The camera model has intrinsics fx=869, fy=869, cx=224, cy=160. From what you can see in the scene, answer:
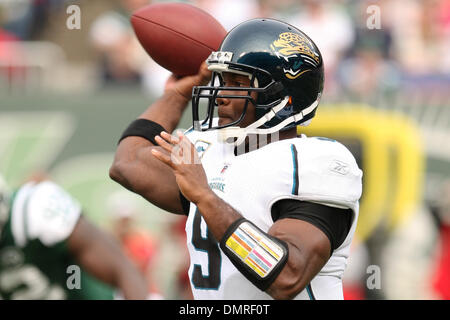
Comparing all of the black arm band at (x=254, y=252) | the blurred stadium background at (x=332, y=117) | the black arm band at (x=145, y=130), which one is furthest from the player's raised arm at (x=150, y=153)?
the blurred stadium background at (x=332, y=117)

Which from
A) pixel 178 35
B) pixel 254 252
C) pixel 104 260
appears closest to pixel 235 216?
pixel 254 252

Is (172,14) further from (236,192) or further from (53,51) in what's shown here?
(53,51)

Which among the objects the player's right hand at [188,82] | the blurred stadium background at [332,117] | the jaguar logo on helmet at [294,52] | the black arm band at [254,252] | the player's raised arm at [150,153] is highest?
the jaguar logo on helmet at [294,52]

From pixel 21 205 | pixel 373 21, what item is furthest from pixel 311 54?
pixel 373 21

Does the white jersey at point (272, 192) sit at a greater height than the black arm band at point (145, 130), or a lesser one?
lesser

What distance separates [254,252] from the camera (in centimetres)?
266

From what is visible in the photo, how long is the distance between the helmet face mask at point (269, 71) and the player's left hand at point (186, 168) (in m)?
0.25

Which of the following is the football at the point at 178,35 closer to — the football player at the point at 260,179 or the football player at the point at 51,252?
the football player at the point at 260,179

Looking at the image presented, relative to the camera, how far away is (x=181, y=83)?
3523 mm

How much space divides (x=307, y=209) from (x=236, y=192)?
10.6 inches

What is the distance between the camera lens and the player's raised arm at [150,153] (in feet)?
10.7

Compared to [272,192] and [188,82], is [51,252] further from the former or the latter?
[272,192]

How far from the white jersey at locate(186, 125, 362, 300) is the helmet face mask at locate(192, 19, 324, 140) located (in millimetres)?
123
